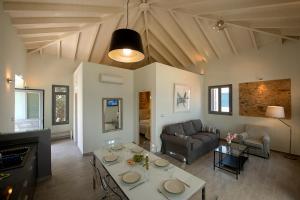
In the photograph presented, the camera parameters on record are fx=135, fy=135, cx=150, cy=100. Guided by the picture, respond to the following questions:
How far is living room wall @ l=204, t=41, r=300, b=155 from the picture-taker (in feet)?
13.8

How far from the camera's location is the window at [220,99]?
221 inches

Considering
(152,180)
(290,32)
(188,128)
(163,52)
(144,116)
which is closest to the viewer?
(152,180)

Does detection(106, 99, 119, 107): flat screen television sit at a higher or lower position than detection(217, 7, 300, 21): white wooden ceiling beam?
lower

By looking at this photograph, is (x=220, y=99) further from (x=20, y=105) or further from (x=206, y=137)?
(x=20, y=105)

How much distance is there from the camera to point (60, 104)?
604 centimetres

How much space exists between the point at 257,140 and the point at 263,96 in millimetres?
1603

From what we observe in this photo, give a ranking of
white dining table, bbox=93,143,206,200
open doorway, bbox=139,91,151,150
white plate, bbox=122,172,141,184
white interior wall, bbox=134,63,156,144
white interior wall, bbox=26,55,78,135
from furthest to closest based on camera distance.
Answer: open doorway, bbox=139,91,151,150, white interior wall, bbox=26,55,78,135, white interior wall, bbox=134,63,156,144, white plate, bbox=122,172,141,184, white dining table, bbox=93,143,206,200

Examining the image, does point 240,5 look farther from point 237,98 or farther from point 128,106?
point 128,106

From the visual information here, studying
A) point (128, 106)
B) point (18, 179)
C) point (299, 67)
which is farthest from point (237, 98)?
point (18, 179)

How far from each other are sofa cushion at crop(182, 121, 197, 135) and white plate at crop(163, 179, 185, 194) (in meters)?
3.32

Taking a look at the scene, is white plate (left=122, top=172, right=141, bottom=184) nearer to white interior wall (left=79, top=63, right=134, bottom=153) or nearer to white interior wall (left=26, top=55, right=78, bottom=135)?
white interior wall (left=79, top=63, right=134, bottom=153)

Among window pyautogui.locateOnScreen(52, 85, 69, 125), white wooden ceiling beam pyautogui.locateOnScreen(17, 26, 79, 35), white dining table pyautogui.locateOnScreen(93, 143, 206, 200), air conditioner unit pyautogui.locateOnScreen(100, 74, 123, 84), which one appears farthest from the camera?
window pyautogui.locateOnScreen(52, 85, 69, 125)

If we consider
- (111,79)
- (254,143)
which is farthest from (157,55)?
(254,143)

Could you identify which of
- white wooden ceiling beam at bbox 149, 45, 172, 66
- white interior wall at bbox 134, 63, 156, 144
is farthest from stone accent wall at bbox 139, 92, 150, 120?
white wooden ceiling beam at bbox 149, 45, 172, 66
